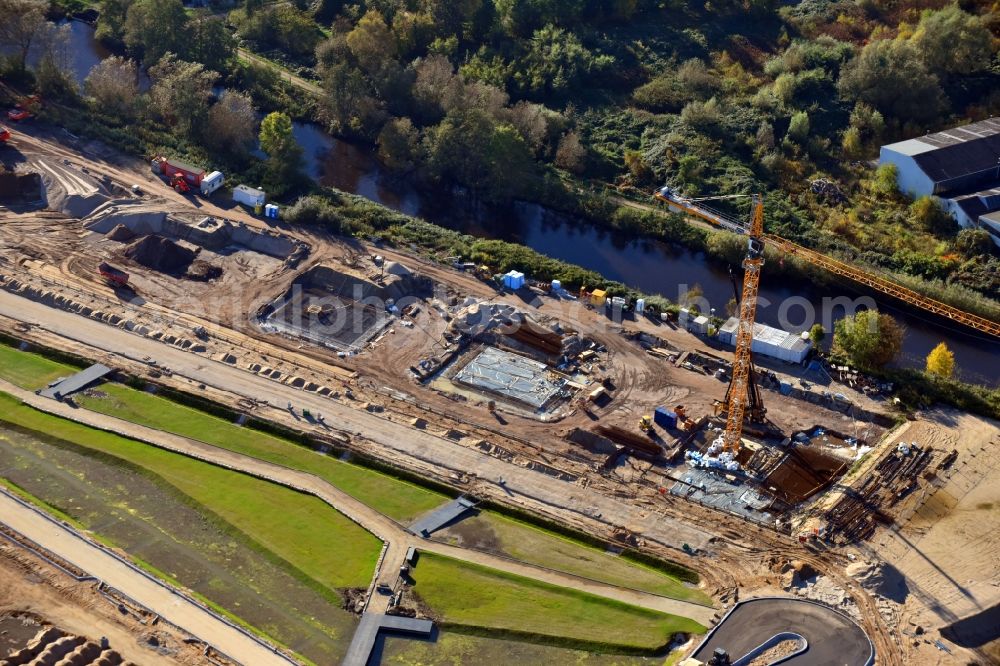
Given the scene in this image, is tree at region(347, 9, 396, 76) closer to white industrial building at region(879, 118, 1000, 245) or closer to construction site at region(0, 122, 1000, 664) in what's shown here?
construction site at region(0, 122, 1000, 664)

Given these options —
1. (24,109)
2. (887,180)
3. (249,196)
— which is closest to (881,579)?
(887,180)

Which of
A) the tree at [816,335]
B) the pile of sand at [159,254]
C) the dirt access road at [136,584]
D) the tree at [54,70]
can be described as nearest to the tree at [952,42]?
the tree at [816,335]

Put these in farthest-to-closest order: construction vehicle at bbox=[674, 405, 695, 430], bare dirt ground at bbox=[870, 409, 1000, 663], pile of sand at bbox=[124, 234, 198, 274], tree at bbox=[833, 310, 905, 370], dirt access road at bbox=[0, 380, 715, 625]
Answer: pile of sand at bbox=[124, 234, 198, 274], tree at bbox=[833, 310, 905, 370], construction vehicle at bbox=[674, 405, 695, 430], dirt access road at bbox=[0, 380, 715, 625], bare dirt ground at bbox=[870, 409, 1000, 663]

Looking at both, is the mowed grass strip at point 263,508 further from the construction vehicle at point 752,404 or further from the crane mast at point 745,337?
the construction vehicle at point 752,404

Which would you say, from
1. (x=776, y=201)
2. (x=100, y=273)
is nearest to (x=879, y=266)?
(x=776, y=201)

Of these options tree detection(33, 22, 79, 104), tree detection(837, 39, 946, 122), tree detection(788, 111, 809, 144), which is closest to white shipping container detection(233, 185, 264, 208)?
tree detection(33, 22, 79, 104)

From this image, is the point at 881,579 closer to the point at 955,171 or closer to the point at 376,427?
the point at 376,427
